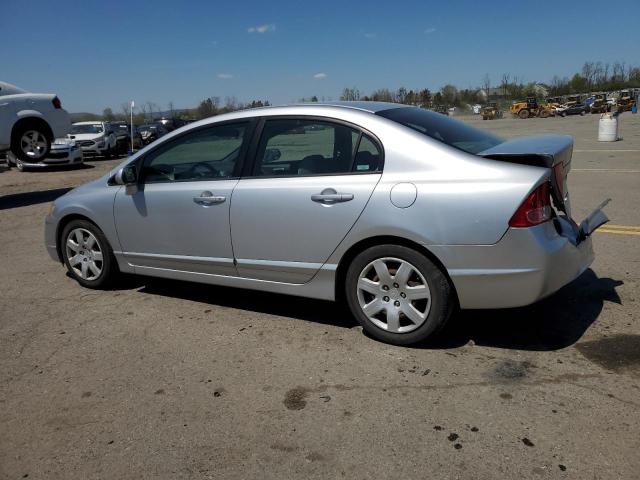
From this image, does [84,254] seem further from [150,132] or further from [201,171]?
[150,132]

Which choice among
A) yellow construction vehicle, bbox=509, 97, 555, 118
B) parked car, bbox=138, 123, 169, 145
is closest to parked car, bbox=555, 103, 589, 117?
yellow construction vehicle, bbox=509, 97, 555, 118

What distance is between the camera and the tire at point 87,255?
5.13 m

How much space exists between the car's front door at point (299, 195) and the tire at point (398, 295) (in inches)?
10.7

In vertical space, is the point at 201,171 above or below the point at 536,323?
above

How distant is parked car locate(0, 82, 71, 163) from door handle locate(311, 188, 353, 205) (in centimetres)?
1019

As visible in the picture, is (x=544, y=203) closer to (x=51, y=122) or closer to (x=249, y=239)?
(x=249, y=239)

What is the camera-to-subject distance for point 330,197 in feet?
12.4

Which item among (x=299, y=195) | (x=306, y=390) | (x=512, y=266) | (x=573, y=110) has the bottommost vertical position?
(x=306, y=390)

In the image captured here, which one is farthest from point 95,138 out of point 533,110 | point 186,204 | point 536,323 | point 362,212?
point 533,110

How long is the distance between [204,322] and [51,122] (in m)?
9.89

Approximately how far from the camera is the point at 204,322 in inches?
174

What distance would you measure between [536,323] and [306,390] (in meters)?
1.82

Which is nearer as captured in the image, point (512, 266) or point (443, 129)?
point (512, 266)

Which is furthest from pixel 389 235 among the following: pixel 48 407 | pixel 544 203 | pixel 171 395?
pixel 48 407
